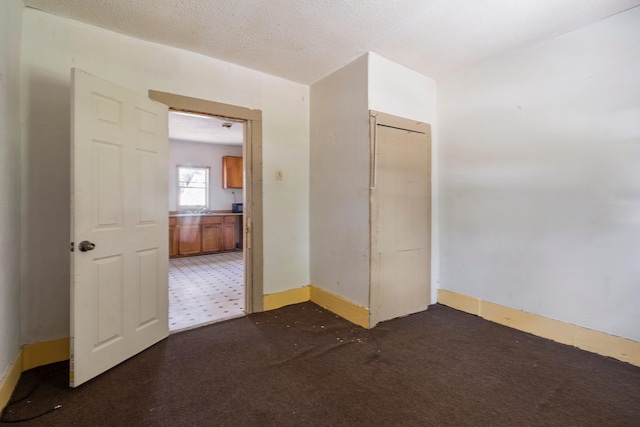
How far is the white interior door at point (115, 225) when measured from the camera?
6.09 ft

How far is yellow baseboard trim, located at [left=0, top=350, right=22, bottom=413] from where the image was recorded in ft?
5.27

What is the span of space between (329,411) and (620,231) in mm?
2458

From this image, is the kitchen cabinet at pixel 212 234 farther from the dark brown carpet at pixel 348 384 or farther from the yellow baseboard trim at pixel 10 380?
the yellow baseboard trim at pixel 10 380

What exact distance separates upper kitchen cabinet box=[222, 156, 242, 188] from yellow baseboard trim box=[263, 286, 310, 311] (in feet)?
16.1

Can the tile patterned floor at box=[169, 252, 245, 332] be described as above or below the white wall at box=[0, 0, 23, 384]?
below

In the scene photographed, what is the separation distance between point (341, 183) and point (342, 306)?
128cm

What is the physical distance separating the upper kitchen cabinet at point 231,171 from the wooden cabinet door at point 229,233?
98 centimetres

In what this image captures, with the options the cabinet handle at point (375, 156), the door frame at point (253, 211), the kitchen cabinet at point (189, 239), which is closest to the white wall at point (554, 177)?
the cabinet handle at point (375, 156)

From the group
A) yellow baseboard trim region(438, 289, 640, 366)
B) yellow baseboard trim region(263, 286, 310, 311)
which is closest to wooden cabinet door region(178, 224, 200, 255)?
yellow baseboard trim region(263, 286, 310, 311)

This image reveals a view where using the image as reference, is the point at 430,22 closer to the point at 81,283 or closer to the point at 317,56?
the point at 317,56

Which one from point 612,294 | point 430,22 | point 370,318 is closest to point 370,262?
point 370,318

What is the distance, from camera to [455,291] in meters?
3.17

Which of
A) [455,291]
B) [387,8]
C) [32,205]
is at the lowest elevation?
[455,291]

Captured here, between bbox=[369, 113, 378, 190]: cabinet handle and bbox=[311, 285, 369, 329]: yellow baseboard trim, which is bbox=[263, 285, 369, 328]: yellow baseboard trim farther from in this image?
bbox=[369, 113, 378, 190]: cabinet handle
